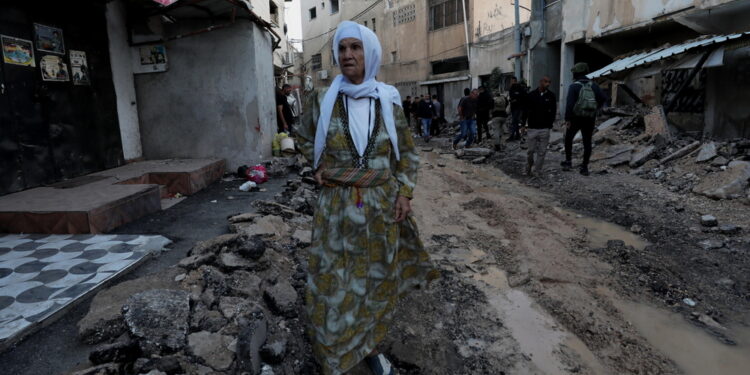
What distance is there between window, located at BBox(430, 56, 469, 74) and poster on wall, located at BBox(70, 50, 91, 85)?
686 inches

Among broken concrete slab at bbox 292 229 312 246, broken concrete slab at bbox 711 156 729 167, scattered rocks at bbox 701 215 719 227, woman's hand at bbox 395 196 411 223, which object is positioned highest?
woman's hand at bbox 395 196 411 223

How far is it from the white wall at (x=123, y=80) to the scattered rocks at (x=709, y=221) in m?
7.39

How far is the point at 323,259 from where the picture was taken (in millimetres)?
2059

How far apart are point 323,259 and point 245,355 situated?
0.60 metres

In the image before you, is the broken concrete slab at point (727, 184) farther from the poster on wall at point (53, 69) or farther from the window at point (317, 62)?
the window at point (317, 62)

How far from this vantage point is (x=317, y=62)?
34188mm

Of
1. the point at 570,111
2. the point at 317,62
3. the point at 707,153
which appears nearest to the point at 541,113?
the point at 570,111

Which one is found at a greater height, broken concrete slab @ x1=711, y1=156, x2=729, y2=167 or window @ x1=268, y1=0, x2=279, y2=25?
window @ x1=268, y1=0, x2=279, y2=25

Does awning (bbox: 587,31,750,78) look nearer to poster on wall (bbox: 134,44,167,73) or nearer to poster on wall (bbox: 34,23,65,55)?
poster on wall (bbox: 134,44,167,73)

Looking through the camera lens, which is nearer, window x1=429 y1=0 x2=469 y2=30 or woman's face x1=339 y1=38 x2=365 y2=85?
woman's face x1=339 y1=38 x2=365 y2=85

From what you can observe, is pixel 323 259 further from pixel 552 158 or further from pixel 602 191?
pixel 552 158

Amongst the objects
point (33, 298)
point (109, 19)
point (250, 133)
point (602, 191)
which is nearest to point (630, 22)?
point (602, 191)

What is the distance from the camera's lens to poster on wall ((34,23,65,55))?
16.2ft

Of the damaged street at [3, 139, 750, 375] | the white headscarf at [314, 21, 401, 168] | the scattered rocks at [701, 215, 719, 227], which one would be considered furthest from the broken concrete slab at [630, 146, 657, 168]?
the white headscarf at [314, 21, 401, 168]
